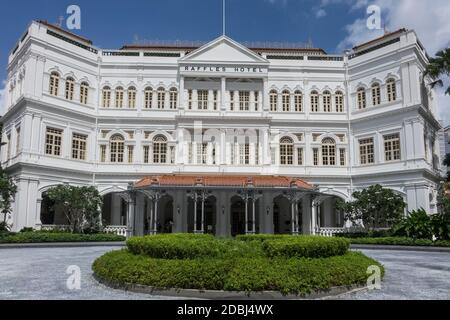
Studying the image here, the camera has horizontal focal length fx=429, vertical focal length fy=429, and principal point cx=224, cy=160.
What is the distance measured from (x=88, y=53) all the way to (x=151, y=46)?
5885mm

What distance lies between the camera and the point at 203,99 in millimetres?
32594

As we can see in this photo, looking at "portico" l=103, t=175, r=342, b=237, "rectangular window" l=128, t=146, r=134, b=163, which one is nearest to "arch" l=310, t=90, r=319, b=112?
"portico" l=103, t=175, r=342, b=237

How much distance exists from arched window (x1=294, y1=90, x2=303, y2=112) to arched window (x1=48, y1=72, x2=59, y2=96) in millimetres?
17777

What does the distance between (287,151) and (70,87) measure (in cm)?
1682

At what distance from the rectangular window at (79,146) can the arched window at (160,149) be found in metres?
5.13

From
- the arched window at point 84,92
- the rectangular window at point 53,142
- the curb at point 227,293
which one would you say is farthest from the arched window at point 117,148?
the curb at point 227,293

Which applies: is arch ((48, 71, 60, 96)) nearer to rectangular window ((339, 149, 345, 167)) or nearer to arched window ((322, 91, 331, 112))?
arched window ((322, 91, 331, 112))

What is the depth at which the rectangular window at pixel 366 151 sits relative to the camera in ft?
104

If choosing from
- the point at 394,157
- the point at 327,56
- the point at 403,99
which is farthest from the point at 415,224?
the point at 327,56

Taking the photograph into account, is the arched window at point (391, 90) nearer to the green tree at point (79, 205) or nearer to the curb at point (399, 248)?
the curb at point (399, 248)

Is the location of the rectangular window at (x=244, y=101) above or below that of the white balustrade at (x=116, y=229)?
above

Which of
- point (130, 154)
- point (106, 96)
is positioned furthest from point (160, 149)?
point (106, 96)

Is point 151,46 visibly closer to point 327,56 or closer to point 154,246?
point 327,56

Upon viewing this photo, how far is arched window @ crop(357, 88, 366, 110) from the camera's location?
32.8m
